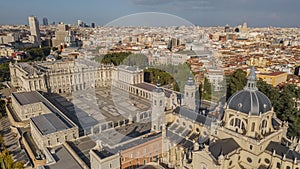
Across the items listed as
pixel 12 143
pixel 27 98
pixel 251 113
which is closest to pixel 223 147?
pixel 251 113

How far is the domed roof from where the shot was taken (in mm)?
21016

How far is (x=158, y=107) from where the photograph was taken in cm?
2734

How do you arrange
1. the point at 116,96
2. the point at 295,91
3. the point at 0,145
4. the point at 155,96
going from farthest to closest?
1. the point at 116,96
2. the point at 295,91
3. the point at 0,145
4. the point at 155,96

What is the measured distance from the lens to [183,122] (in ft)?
94.7

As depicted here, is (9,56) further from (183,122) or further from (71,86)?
(183,122)

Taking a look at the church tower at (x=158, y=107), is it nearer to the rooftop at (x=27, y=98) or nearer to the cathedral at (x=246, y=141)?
the cathedral at (x=246, y=141)

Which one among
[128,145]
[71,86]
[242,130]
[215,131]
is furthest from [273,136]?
[71,86]

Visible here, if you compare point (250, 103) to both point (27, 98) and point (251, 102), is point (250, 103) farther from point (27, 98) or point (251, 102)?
point (27, 98)

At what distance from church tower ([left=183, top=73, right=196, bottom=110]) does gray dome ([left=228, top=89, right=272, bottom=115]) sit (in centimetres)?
793

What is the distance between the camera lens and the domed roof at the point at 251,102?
21016 millimetres

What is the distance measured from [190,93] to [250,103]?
32.3 feet

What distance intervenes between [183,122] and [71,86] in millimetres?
39604

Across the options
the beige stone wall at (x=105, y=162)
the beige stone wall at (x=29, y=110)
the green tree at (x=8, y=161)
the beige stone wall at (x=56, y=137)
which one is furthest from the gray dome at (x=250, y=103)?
the beige stone wall at (x=29, y=110)

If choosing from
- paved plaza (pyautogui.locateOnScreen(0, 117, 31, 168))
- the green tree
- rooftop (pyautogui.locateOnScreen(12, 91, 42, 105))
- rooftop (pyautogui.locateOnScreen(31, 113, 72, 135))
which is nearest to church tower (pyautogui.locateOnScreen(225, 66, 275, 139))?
rooftop (pyautogui.locateOnScreen(31, 113, 72, 135))
